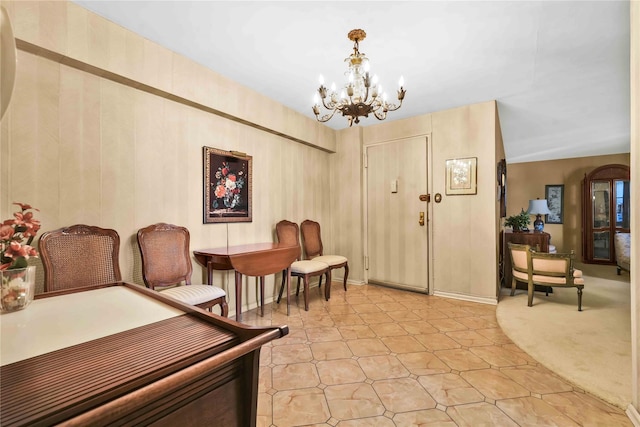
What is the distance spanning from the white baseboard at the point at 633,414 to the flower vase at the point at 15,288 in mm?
2822

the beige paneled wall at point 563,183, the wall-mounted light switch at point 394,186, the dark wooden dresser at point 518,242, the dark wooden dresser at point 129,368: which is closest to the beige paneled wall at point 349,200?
the wall-mounted light switch at point 394,186

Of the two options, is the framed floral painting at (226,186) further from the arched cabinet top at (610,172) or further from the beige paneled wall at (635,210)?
the arched cabinet top at (610,172)

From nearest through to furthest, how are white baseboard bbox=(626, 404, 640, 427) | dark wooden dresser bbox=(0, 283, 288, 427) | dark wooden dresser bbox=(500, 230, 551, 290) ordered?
dark wooden dresser bbox=(0, 283, 288, 427)
white baseboard bbox=(626, 404, 640, 427)
dark wooden dresser bbox=(500, 230, 551, 290)

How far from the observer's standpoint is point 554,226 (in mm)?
6246

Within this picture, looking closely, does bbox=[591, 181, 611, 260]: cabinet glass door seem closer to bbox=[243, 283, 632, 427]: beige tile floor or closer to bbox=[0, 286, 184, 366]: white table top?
bbox=[243, 283, 632, 427]: beige tile floor

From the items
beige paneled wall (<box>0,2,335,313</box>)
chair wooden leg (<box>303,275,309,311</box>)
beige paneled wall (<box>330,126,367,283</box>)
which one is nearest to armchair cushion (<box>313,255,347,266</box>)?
chair wooden leg (<box>303,275,309,311</box>)

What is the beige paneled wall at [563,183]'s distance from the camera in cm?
595

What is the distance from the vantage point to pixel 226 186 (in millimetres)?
2926

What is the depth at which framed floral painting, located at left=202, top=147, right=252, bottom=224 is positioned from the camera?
9.07ft

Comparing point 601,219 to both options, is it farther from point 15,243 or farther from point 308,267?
point 15,243

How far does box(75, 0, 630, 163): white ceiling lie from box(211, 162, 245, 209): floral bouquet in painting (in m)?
0.93

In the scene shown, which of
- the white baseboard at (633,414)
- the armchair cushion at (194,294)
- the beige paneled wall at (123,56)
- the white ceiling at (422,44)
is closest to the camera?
the white baseboard at (633,414)

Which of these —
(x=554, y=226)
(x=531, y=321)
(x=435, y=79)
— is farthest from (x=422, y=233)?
(x=554, y=226)

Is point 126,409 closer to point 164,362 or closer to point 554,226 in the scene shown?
point 164,362
